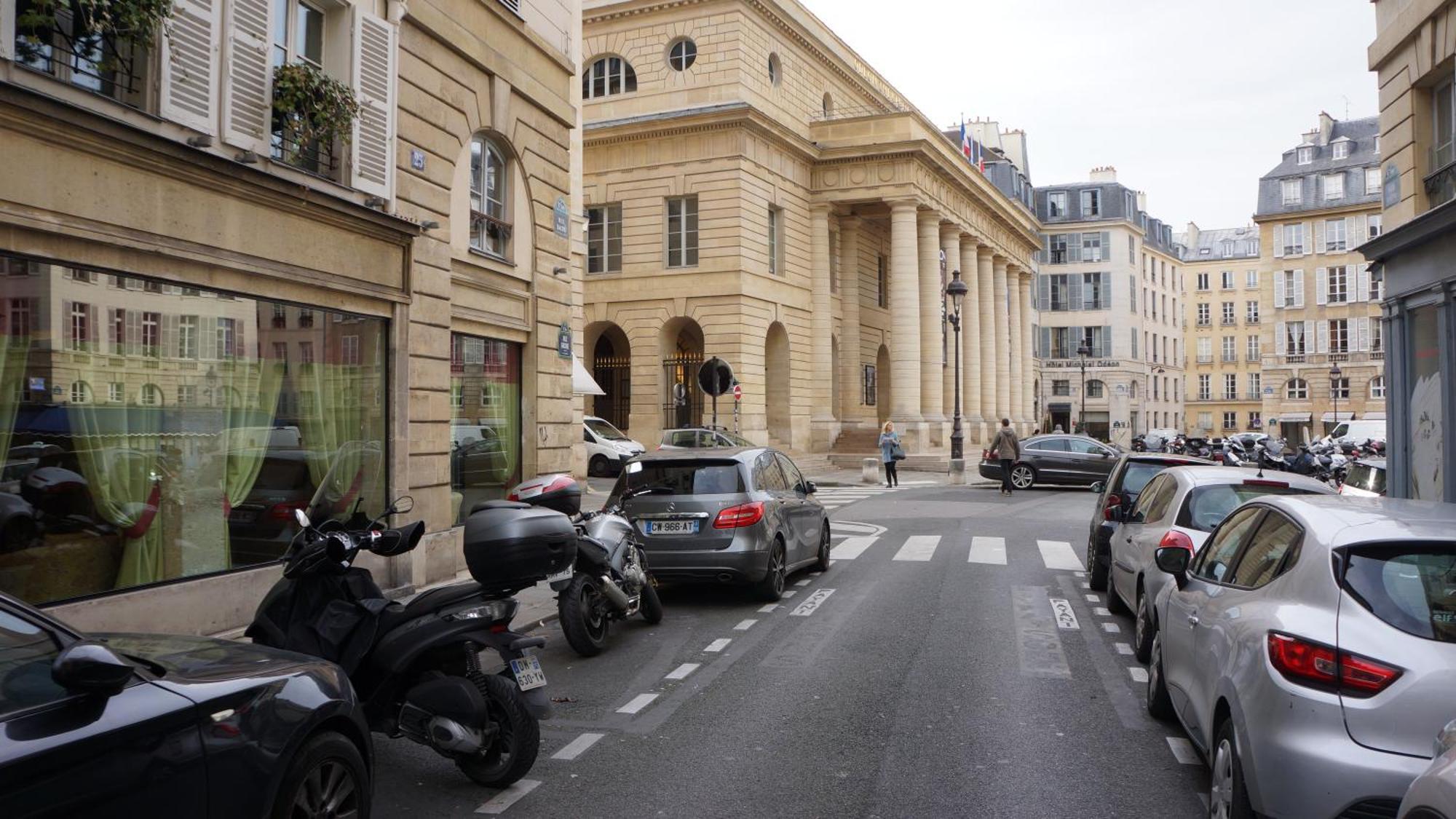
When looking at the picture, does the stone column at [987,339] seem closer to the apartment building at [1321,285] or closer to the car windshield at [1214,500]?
the apartment building at [1321,285]

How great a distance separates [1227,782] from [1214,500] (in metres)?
4.37

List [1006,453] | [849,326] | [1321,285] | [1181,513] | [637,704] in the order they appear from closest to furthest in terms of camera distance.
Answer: [637,704] < [1181,513] < [1006,453] < [849,326] < [1321,285]

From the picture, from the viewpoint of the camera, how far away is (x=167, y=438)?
830cm

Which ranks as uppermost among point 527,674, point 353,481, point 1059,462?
point 353,481

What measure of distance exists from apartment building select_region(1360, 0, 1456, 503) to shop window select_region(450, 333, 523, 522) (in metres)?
11.9

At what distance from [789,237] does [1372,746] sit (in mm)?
36127

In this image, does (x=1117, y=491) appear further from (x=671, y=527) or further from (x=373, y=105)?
(x=373, y=105)

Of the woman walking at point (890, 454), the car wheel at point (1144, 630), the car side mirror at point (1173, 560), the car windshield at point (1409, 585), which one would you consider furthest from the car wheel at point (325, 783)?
the woman walking at point (890, 454)

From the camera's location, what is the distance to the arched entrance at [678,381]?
120ft

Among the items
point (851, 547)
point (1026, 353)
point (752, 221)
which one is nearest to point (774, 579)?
point (851, 547)

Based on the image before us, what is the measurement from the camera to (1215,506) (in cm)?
817

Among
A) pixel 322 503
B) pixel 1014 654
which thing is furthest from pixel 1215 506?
pixel 322 503

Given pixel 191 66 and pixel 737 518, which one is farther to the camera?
pixel 737 518

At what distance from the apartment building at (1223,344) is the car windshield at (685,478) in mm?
82194
